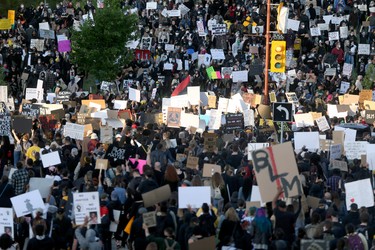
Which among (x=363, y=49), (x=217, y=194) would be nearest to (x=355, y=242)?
(x=217, y=194)

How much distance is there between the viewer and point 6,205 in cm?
2408

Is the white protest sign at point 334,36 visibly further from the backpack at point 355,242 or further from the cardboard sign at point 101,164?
the backpack at point 355,242

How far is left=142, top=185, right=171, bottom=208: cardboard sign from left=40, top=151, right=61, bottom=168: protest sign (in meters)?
3.96

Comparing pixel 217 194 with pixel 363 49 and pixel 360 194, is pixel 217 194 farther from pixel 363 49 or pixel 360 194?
pixel 363 49

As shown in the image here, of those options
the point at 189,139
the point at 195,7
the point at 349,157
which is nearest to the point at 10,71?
the point at 195,7

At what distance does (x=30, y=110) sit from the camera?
34.1 meters

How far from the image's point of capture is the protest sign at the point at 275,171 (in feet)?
74.1

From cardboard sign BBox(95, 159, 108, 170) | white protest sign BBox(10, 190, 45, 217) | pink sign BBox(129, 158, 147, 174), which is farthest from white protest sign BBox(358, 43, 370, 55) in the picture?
white protest sign BBox(10, 190, 45, 217)

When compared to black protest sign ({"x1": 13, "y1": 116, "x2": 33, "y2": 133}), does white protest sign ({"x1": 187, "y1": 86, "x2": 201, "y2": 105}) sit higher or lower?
higher

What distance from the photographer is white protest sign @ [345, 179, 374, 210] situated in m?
22.8

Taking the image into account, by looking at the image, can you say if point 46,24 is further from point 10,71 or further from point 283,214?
point 283,214

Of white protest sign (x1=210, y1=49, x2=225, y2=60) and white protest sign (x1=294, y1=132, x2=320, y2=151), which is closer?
white protest sign (x1=294, y1=132, x2=320, y2=151)

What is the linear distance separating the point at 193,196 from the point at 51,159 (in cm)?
461

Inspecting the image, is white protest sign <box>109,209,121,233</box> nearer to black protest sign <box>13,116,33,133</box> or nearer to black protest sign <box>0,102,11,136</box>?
black protest sign <box>0,102,11,136</box>
